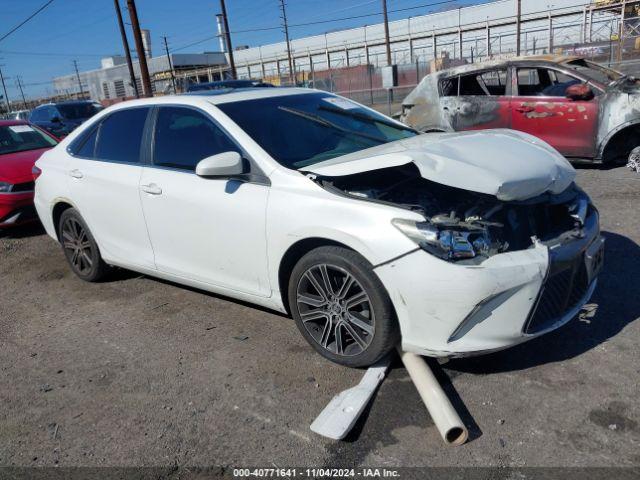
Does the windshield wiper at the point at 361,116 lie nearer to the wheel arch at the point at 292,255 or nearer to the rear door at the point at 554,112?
the wheel arch at the point at 292,255

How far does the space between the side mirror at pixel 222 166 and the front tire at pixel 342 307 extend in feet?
2.34

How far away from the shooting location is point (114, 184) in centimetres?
434

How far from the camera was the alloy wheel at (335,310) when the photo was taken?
10.0 feet

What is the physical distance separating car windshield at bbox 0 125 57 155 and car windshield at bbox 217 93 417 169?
558cm

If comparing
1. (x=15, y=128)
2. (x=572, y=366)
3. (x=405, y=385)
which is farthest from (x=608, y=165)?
(x=15, y=128)

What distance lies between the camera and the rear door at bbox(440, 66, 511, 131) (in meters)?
8.32

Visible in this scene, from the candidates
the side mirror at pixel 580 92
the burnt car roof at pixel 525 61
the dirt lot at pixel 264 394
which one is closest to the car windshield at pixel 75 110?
the burnt car roof at pixel 525 61

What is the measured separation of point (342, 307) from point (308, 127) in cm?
148

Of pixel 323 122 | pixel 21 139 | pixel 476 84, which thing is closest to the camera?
pixel 323 122

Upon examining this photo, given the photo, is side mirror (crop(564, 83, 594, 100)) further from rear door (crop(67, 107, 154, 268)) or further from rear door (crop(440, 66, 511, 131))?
rear door (crop(67, 107, 154, 268))

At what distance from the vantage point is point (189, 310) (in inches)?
171

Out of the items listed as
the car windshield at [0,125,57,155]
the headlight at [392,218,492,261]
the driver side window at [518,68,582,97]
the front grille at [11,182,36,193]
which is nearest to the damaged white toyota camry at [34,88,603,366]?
the headlight at [392,218,492,261]

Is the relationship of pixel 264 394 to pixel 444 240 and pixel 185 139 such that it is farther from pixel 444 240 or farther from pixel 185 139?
pixel 185 139

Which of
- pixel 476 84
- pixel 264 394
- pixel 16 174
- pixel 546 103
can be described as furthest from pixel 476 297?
pixel 476 84
